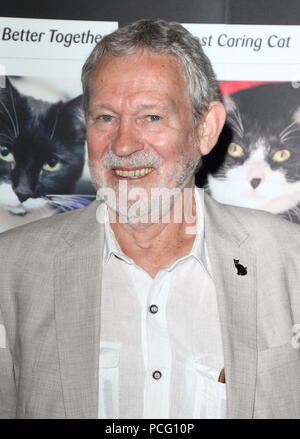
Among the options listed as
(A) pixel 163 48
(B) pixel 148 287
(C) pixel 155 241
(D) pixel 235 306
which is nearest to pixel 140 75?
(A) pixel 163 48

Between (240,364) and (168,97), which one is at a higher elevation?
(168,97)

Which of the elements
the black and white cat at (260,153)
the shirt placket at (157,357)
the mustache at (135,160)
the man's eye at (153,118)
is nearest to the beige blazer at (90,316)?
the shirt placket at (157,357)

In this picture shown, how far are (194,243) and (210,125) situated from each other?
1.24ft

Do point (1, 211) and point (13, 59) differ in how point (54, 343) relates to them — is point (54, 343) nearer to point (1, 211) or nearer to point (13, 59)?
point (1, 211)

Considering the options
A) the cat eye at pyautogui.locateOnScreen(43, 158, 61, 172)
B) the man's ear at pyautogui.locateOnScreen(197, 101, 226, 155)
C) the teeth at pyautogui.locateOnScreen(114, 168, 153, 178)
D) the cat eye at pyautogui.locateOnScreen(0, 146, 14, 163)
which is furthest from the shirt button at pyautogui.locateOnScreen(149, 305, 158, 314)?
the cat eye at pyautogui.locateOnScreen(0, 146, 14, 163)

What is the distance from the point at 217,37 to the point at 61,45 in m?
0.60

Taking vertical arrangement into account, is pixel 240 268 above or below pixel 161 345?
above

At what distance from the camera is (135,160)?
1.53 m

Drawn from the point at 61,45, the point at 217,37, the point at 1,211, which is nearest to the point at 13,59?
the point at 61,45

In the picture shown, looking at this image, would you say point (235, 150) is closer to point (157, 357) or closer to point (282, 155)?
point (282, 155)

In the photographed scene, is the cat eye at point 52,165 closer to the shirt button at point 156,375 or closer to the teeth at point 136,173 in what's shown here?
the teeth at point 136,173

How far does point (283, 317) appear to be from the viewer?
163 centimetres

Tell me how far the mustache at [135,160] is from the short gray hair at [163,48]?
21 cm

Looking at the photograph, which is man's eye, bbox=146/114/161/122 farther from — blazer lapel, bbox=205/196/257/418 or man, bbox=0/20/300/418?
blazer lapel, bbox=205/196/257/418
